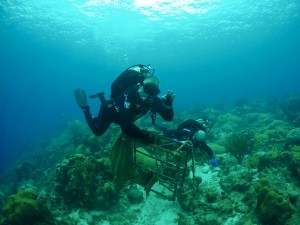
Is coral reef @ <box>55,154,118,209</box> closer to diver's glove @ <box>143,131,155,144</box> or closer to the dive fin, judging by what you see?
the dive fin

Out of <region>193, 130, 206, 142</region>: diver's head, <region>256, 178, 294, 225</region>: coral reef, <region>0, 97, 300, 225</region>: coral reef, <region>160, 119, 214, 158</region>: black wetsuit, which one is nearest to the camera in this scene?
<region>256, 178, 294, 225</region>: coral reef

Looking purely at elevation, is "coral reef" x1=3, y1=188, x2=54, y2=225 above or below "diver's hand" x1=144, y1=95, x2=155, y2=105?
below

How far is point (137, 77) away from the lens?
6.11 m

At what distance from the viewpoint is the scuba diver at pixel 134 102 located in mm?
5328

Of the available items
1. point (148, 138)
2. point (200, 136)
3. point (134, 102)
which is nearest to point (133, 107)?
point (134, 102)

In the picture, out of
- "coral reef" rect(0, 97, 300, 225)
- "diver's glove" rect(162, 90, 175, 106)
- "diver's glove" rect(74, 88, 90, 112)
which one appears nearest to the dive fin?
"diver's glove" rect(74, 88, 90, 112)

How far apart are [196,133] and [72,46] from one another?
4989cm

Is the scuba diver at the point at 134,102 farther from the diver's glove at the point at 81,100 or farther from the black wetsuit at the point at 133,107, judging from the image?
the diver's glove at the point at 81,100

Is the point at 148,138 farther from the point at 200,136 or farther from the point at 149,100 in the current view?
the point at 200,136

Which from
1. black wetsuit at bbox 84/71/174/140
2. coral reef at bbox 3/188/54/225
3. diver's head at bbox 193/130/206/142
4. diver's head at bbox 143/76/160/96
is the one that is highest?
diver's head at bbox 143/76/160/96

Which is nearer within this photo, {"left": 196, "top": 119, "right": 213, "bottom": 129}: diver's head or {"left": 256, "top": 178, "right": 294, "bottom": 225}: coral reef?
{"left": 256, "top": 178, "right": 294, "bottom": 225}: coral reef

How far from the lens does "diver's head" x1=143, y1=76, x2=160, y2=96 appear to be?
527 cm

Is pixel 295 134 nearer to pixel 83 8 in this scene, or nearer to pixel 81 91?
pixel 81 91

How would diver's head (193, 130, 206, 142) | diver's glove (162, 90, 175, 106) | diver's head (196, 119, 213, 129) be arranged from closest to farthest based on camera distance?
diver's glove (162, 90, 175, 106) → diver's head (193, 130, 206, 142) → diver's head (196, 119, 213, 129)
